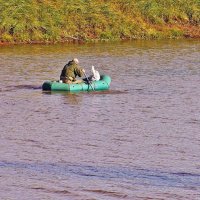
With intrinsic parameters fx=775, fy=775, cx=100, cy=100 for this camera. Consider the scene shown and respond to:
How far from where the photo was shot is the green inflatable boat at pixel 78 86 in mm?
29047

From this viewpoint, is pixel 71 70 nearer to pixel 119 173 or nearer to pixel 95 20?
pixel 119 173

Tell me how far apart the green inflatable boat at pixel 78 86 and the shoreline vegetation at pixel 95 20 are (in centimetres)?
2213

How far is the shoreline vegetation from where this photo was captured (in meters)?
52.3

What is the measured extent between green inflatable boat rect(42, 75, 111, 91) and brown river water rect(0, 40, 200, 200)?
0.97 feet

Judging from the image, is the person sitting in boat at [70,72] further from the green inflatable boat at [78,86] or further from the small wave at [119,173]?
the small wave at [119,173]

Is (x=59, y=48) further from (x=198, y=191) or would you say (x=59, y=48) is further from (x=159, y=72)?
(x=198, y=191)

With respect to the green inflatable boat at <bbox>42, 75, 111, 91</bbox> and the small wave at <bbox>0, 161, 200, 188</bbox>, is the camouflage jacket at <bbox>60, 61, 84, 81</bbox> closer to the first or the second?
the green inflatable boat at <bbox>42, 75, 111, 91</bbox>

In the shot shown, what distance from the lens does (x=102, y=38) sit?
54.1 metres

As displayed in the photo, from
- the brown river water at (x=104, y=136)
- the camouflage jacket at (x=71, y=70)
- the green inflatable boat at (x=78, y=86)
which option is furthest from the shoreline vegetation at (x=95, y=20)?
the green inflatable boat at (x=78, y=86)

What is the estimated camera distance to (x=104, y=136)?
805 inches

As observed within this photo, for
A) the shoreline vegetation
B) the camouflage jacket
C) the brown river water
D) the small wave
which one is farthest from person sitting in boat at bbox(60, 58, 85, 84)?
the shoreline vegetation

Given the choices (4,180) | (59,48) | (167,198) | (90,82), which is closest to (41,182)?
(4,180)

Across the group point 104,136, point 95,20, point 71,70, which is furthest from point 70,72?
point 95,20

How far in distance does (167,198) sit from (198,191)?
2.35 ft
